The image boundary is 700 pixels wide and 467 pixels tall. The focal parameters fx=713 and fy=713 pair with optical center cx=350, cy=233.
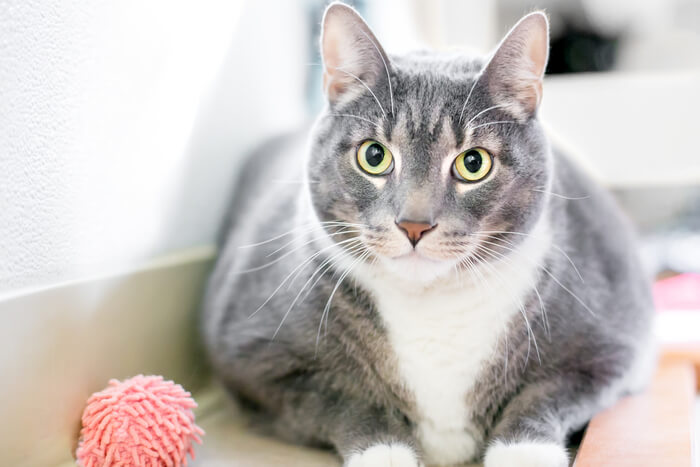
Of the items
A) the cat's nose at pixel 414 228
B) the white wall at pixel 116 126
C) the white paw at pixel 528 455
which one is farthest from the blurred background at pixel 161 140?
the white paw at pixel 528 455

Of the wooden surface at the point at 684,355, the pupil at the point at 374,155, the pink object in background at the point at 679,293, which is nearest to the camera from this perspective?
the pupil at the point at 374,155

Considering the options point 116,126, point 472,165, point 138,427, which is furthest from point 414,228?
point 116,126

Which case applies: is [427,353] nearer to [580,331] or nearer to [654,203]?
[580,331]

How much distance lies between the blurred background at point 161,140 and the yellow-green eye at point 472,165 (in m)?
0.34

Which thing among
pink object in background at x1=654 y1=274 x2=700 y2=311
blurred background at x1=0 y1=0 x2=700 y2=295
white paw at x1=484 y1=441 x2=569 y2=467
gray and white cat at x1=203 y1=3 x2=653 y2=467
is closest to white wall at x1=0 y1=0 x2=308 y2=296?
blurred background at x1=0 y1=0 x2=700 y2=295

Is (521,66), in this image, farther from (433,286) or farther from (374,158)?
(433,286)

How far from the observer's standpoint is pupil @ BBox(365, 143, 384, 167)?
112 centimetres

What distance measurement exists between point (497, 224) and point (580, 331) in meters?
0.27

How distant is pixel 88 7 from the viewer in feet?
3.89

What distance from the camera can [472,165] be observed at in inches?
43.5

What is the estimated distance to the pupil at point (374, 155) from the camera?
1.12 m

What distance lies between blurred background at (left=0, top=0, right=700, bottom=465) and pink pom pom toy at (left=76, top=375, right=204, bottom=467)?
0.08 metres

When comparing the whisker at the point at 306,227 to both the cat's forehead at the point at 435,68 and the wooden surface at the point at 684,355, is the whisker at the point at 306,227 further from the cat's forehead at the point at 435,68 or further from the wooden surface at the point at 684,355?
the wooden surface at the point at 684,355

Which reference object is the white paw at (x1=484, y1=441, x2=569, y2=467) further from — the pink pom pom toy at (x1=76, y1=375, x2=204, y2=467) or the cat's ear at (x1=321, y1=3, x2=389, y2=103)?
the cat's ear at (x1=321, y1=3, x2=389, y2=103)
